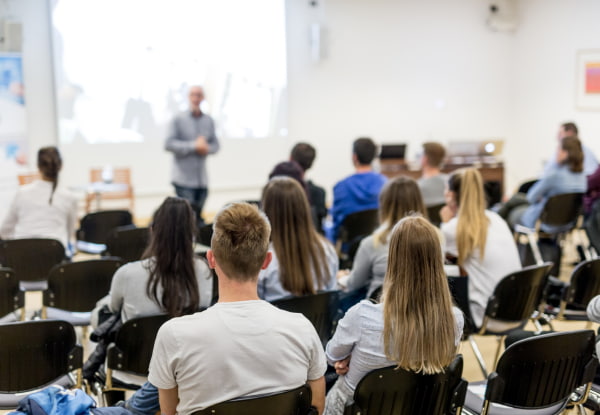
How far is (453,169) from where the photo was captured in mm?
9133

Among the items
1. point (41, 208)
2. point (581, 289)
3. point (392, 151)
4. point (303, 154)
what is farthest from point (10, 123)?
point (581, 289)

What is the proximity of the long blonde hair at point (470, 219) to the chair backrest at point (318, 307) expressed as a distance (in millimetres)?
900

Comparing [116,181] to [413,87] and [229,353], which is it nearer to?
[413,87]

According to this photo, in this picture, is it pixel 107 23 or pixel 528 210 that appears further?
pixel 107 23

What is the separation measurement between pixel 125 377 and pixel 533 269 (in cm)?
206

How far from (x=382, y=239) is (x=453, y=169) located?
5.75 metres

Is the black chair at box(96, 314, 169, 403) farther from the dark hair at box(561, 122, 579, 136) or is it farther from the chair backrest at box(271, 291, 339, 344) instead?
the dark hair at box(561, 122, 579, 136)

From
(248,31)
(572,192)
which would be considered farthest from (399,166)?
(572,192)

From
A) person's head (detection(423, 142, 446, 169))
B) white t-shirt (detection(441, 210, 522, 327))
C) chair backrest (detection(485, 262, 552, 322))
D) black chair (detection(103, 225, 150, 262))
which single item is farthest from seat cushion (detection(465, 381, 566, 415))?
person's head (detection(423, 142, 446, 169))

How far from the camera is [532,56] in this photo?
35.9 feet

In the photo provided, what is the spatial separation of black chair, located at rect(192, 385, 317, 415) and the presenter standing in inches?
194

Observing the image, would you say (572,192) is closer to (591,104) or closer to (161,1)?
(591,104)

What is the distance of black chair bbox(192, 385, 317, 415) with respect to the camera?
1.98 metres

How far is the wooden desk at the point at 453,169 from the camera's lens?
29.6 feet
